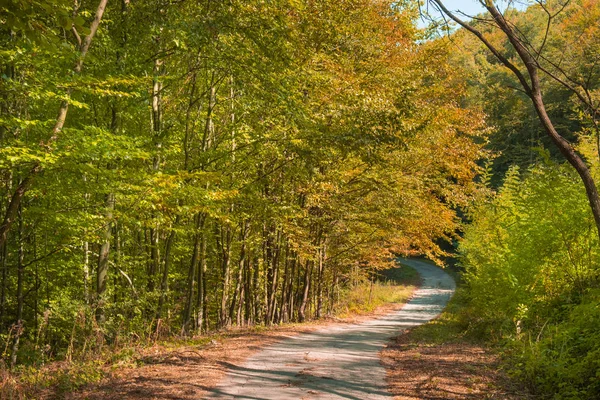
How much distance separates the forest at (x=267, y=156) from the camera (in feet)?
24.0

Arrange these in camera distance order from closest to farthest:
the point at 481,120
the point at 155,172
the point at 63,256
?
the point at 155,172, the point at 63,256, the point at 481,120

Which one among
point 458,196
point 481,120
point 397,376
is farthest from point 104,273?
point 481,120

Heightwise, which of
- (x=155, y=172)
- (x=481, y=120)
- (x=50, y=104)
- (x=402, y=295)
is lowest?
(x=402, y=295)

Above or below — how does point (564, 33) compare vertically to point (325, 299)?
above

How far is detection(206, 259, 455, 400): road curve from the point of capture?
21.7 feet

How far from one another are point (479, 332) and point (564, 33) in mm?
8218

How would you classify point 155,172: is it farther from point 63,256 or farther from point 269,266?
point 269,266

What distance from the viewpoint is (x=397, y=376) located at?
8.12 metres

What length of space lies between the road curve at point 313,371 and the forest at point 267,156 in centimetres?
230

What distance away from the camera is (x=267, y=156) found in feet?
44.7

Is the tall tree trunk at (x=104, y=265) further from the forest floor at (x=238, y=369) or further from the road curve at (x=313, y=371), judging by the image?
the road curve at (x=313, y=371)

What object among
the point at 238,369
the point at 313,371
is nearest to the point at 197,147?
the point at 238,369

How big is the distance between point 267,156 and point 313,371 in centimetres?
695

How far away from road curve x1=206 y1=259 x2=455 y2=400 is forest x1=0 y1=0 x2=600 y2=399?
2.30 metres
